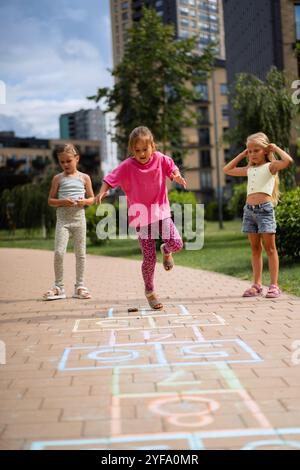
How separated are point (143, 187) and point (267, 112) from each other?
14.6m

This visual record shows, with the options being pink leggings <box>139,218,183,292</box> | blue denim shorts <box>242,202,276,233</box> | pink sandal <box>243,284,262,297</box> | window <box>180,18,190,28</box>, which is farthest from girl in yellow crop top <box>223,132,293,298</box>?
window <box>180,18,190,28</box>

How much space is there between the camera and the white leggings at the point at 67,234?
6.72 meters

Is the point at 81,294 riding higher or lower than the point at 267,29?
lower

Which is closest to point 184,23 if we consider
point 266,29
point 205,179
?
point 266,29

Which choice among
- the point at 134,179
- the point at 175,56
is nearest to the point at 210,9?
the point at 175,56

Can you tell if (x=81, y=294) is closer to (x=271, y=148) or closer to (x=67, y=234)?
(x=67, y=234)

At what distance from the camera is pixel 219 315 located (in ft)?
17.6

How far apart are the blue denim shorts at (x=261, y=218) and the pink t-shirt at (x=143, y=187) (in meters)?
1.11

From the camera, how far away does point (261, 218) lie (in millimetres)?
6219

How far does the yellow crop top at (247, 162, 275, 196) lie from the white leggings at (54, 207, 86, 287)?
2019mm

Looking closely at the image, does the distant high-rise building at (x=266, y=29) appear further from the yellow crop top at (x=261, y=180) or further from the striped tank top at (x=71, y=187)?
the yellow crop top at (x=261, y=180)

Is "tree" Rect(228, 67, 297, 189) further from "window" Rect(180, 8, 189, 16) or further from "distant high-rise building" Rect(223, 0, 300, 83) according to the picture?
"distant high-rise building" Rect(223, 0, 300, 83)
